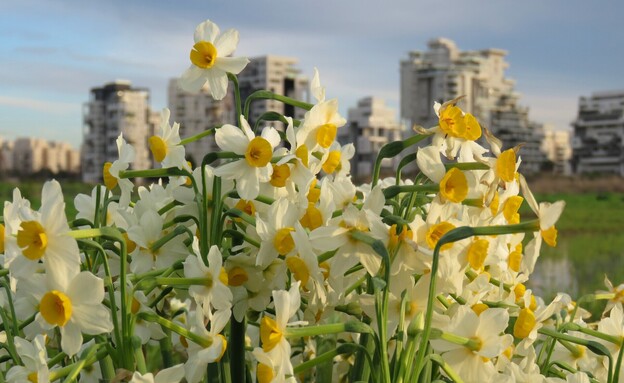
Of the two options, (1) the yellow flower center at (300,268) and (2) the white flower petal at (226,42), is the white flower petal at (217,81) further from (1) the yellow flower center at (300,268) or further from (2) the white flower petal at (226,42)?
(1) the yellow flower center at (300,268)

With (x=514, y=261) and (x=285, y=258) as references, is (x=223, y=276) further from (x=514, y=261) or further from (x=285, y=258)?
(x=514, y=261)

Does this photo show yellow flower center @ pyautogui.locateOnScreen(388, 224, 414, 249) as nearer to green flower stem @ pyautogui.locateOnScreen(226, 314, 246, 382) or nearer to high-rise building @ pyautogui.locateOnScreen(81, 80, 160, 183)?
green flower stem @ pyautogui.locateOnScreen(226, 314, 246, 382)

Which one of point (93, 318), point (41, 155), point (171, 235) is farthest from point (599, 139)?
point (93, 318)

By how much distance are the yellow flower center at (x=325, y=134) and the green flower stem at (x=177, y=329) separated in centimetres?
24

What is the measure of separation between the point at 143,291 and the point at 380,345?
261 millimetres

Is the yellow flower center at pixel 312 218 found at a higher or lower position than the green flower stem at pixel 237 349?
higher

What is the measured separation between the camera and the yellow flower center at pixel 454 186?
2.49 ft

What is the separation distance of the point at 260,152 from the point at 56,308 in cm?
25

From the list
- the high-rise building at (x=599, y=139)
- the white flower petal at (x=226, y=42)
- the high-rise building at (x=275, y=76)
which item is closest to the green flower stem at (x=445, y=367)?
the white flower petal at (x=226, y=42)

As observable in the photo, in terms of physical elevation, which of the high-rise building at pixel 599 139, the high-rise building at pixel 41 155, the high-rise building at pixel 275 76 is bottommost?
the high-rise building at pixel 41 155

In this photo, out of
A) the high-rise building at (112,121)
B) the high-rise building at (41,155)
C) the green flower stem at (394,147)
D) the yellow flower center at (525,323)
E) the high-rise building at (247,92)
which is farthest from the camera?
the high-rise building at (41,155)

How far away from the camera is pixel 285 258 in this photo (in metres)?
0.81

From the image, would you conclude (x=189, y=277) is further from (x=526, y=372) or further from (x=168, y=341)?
(x=526, y=372)

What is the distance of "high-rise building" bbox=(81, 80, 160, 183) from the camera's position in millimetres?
39281
